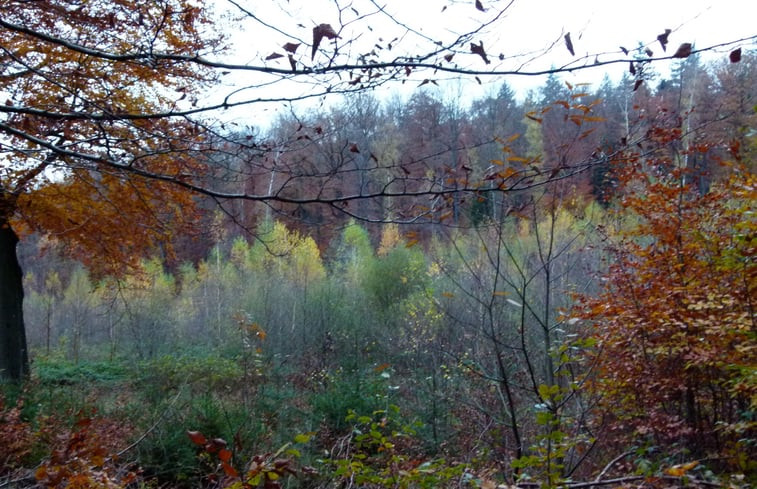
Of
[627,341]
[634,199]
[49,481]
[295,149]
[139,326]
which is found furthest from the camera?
[139,326]

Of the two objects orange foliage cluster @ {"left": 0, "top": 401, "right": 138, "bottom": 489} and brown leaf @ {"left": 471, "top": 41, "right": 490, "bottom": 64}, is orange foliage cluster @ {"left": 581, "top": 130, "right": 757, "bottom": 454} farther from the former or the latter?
orange foliage cluster @ {"left": 0, "top": 401, "right": 138, "bottom": 489}

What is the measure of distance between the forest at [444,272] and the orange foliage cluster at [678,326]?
30 millimetres

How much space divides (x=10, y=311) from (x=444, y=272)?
8.04 metres

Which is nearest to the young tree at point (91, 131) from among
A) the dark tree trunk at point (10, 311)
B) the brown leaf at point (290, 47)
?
the dark tree trunk at point (10, 311)

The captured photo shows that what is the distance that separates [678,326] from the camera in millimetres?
5406

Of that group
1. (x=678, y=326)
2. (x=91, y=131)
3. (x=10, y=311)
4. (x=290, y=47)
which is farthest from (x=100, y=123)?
(x=10, y=311)

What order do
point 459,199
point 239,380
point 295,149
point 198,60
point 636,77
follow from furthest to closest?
point 239,380, point 295,149, point 459,199, point 198,60, point 636,77

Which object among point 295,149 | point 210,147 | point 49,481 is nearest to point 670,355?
point 295,149

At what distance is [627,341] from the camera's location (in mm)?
5441

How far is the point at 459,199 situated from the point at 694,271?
2806 millimetres

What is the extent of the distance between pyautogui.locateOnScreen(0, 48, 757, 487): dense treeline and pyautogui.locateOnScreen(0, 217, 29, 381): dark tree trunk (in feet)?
2.29

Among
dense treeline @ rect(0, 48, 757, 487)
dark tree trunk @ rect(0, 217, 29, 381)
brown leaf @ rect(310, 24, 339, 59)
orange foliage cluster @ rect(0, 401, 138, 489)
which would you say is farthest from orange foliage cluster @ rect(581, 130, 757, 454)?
dark tree trunk @ rect(0, 217, 29, 381)

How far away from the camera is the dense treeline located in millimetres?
4094

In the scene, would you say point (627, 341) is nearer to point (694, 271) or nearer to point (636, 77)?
point (694, 271)
